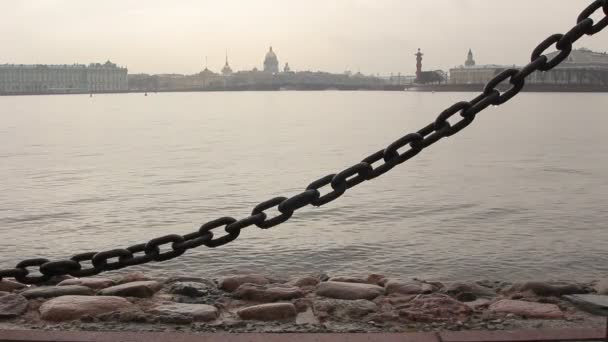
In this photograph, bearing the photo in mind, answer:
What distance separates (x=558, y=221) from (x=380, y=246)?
6.58ft

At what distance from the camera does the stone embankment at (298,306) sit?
2.88 meters

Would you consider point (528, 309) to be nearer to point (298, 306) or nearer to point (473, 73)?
point (298, 306)

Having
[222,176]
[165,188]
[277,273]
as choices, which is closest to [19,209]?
[165,188]

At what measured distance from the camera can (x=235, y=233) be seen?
7.78ft

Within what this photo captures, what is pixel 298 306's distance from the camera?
3268 mm

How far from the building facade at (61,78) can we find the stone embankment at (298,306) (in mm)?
136552

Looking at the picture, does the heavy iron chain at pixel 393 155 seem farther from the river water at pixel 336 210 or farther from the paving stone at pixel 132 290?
the river water at pixel 336 210

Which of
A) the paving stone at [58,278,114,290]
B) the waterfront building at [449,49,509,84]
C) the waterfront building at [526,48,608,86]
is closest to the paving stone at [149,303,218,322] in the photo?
the paving stone at [58,278,114,290]

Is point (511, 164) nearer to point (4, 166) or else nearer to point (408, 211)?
point (408, 211)

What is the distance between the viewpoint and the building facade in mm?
132375

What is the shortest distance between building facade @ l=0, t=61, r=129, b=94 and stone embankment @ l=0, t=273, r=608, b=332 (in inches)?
5376

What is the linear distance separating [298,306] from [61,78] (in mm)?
144058

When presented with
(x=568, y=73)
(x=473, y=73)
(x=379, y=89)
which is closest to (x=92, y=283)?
(x=568, y=73)

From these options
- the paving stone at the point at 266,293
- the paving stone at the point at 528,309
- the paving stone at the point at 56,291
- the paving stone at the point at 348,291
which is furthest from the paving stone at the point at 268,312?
the paving stone at the point at 56,291
